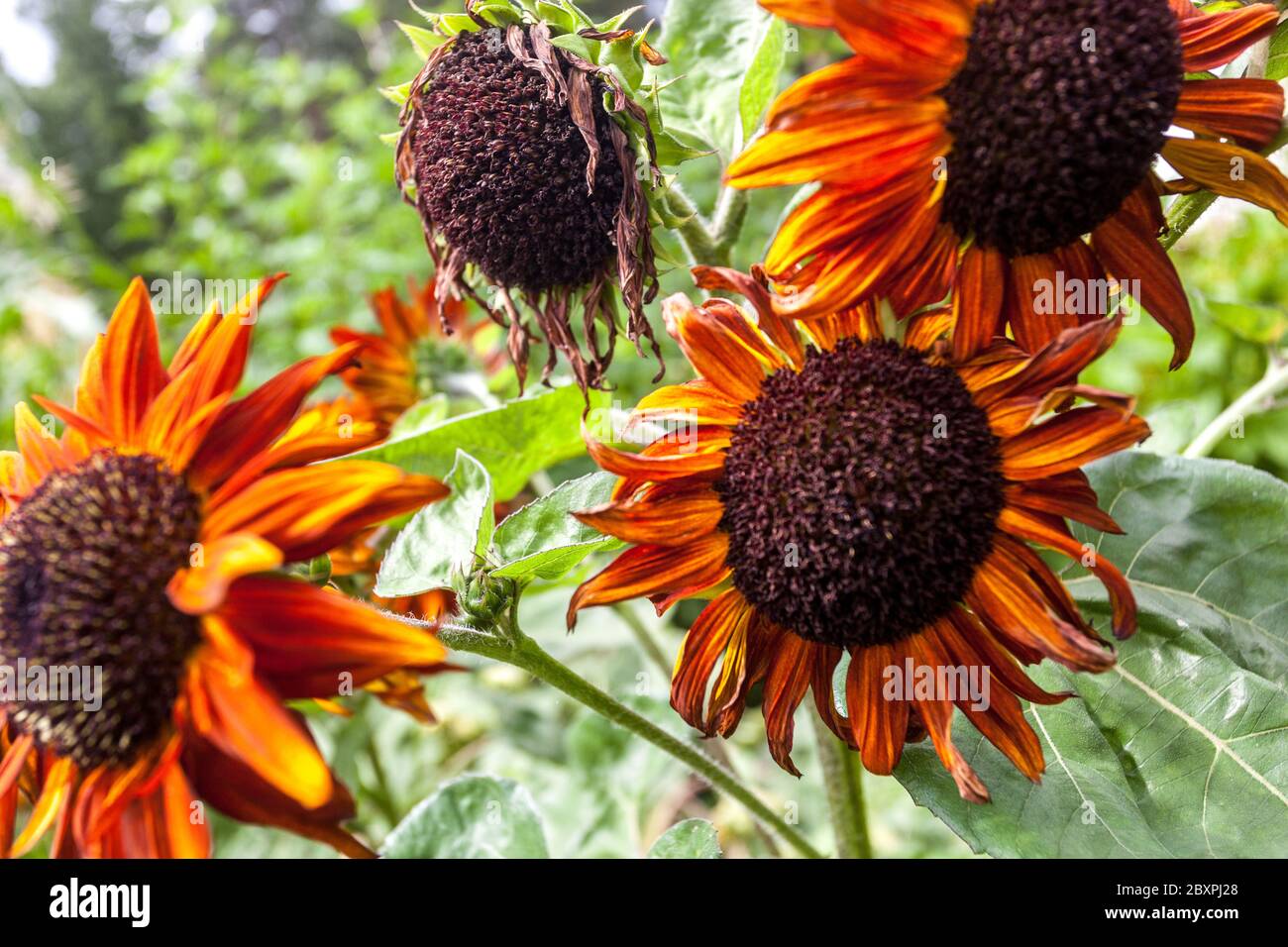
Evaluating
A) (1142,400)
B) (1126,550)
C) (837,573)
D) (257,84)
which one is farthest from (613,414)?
(257,84)

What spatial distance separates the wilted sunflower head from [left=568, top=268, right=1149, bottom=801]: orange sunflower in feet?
0.35

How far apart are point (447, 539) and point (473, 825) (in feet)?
1.28

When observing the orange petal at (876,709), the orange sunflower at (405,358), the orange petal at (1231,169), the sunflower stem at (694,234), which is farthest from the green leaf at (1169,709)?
the orange sunflower at (405,358)

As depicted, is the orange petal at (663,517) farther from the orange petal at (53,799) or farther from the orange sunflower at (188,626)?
the orange petal at (53,799)

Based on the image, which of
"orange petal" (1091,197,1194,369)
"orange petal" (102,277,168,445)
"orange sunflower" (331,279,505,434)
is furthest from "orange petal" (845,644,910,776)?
"orange sunflower" (331,279,505,434)

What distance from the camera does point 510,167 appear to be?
689 mm

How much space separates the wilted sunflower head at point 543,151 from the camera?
0.68 m

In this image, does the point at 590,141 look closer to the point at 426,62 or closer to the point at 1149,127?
the point at 426,62

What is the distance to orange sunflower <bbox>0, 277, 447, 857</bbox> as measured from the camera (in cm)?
49

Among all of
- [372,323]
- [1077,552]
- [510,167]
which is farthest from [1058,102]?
[372,323]

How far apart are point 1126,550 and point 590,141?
1.63 feet

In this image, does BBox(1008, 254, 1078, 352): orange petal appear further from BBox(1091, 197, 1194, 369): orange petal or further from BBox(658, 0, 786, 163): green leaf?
BBox(658, 0, 786, 163): green leaf

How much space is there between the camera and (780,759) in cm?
64

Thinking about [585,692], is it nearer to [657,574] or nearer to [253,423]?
[657,574]
